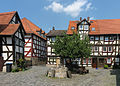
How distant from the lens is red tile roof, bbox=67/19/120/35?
2626 cm

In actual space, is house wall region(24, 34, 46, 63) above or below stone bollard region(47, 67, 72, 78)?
above

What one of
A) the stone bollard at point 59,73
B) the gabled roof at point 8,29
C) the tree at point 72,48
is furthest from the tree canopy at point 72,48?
the gabled roof at point 8,29

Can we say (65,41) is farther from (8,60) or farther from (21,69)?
(8,60)

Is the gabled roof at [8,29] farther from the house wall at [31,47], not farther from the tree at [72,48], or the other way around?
the house wall at [31,47]

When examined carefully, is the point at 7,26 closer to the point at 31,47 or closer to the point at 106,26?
the point at 31,47

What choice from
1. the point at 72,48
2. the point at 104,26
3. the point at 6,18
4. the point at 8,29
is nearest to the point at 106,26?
the point at 104,26

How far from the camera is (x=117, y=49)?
25.6 metres

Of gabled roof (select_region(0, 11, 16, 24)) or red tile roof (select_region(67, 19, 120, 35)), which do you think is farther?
red tile roof (select_region(67, 19, 120, 35))

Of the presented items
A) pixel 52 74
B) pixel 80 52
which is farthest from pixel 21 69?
pixel 80 52

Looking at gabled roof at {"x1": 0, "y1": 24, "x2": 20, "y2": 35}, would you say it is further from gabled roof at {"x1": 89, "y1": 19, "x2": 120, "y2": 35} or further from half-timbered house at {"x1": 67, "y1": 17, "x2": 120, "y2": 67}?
gabled roof at {"x1": 89, "y1": 19, "x2": 120, "y2": 35}

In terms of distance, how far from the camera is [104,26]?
28.3m

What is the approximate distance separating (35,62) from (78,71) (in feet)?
53.3

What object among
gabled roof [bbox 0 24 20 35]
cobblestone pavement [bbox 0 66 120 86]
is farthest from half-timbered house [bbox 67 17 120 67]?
cobblestone pavement [bbox 0 66 120 86]

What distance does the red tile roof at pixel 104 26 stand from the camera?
2626cm
